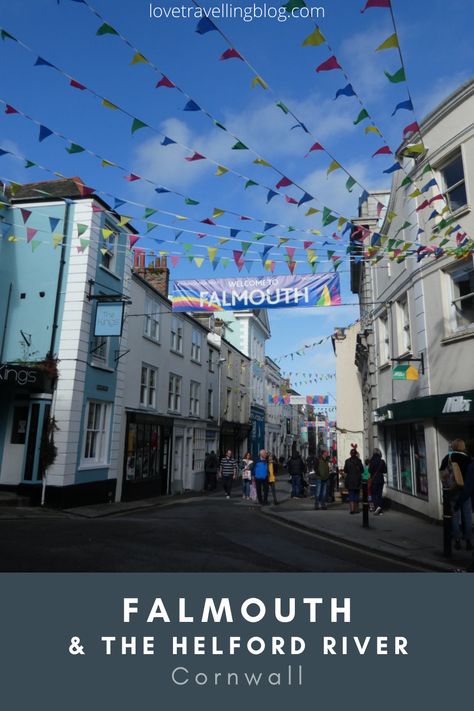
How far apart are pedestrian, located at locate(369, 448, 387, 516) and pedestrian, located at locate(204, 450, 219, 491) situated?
10616 mm

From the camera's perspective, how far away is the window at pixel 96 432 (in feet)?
53.1

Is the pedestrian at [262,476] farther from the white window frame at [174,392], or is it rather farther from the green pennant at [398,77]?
the green pennant at [398,77]

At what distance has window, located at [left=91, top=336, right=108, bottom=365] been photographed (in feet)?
53.0

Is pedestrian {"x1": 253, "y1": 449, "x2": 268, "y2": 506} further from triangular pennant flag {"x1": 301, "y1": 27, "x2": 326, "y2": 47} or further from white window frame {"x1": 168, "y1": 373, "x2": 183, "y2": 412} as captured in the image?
triangular pennant flag {"x1": 301, "y1": 27, "x2": 326, "y2": 47}

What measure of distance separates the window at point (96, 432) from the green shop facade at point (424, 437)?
9.19 m

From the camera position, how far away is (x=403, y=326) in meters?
14.5

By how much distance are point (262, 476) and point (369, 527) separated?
5.43m

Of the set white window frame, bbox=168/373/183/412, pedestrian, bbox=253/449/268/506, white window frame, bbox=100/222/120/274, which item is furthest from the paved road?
white window frame, bbox=168/373/183/412

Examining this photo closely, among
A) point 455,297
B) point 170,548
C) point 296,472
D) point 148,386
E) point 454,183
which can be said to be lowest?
point 170,548

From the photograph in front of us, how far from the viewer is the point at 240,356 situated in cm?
3916

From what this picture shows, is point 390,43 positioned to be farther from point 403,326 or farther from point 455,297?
point 403,326

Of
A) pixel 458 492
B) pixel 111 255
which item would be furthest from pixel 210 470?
pixel 458 492
